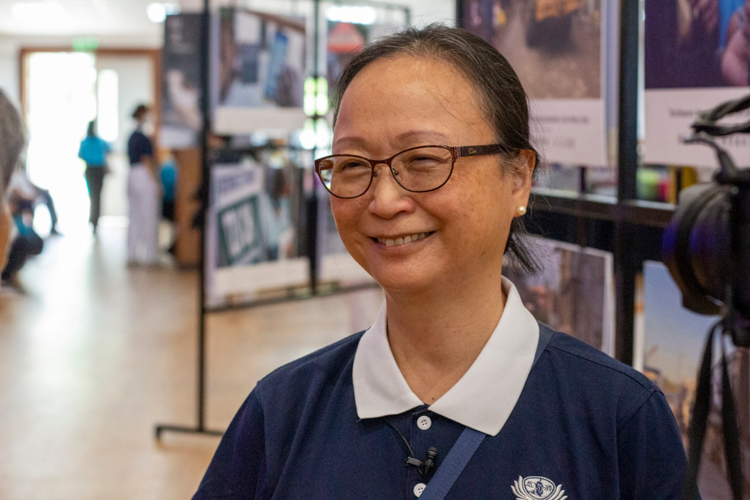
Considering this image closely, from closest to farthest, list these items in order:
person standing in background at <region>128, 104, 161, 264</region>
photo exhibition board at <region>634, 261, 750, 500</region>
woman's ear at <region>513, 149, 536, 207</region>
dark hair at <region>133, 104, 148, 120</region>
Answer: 1. woman's ear at <region>513, 149, 536, 207</region>
2. photo exhibition board at <region>634, 261, 750, 500</region>
3. person standing in background at <region>128, 104, 161, 264</region>
4. dark hair at <region>133, 104, 148, 120</region>

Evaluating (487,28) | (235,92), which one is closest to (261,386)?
(487,28)

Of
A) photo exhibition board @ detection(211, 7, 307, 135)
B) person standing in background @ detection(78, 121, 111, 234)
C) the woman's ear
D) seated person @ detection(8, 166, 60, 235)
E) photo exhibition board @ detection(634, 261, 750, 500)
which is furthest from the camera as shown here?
person standing in background @ detection(78, 121, 111, 234)

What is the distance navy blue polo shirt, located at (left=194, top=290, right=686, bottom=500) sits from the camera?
3.10 feet

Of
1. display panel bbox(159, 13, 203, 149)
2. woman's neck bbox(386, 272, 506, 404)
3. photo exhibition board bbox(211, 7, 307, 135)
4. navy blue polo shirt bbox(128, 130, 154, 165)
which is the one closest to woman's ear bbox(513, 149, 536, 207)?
woman's neck bbox(386, 272, 506, 404)

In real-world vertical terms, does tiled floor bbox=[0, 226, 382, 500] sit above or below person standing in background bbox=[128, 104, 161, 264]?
below

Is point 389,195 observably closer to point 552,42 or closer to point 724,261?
point 724,261

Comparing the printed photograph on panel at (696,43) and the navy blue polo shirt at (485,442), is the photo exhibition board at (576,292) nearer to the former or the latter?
the printed photograph on panel at (696,43)

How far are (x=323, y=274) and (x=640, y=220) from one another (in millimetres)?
2982

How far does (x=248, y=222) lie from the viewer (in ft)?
13.3

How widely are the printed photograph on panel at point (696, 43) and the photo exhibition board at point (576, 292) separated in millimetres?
452

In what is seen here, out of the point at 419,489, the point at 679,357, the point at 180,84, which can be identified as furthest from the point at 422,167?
the point at 180,84

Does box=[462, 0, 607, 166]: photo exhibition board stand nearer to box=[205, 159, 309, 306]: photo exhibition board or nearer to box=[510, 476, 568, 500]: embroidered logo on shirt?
box=[510, 476, 568, 500]: embroidered logo on shirt

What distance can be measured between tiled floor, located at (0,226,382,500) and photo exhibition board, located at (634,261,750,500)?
7.03 ft

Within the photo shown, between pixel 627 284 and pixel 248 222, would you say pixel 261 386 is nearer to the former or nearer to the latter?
pixel 627 284
